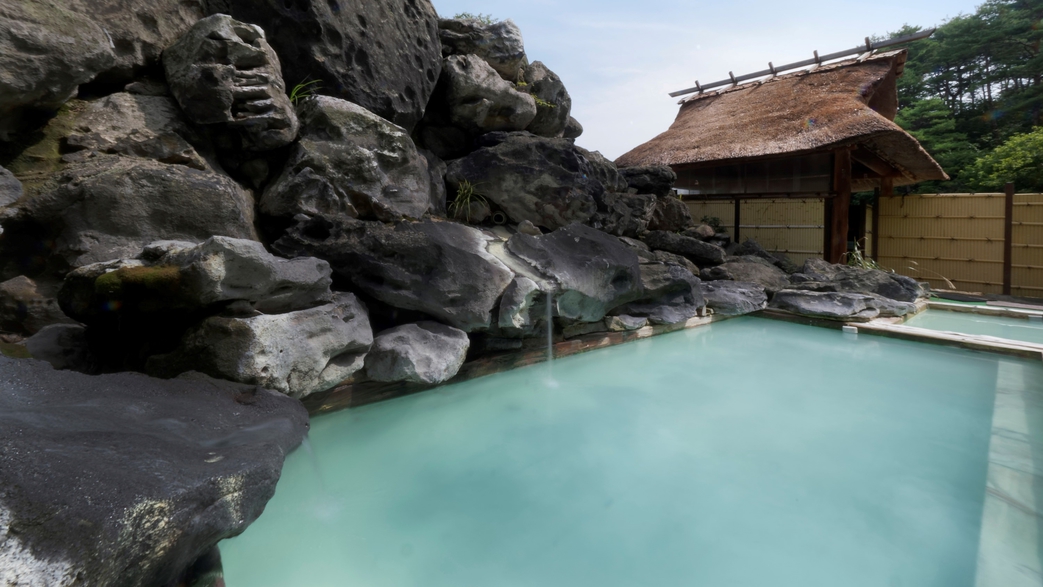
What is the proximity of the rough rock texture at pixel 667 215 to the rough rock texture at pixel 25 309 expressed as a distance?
8665 millimetres

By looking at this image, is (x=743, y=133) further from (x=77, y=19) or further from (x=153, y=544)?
(x=153, y=544)

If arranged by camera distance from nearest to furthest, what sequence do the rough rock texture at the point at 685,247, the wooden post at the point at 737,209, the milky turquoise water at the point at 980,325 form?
the milky turquoise water at the point at 980,325
the rough rock texture at the point at 685,247
the wooden post at the point at 737,209

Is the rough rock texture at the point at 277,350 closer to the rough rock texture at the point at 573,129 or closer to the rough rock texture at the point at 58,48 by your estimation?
the rough rock texture at the point at 58,48

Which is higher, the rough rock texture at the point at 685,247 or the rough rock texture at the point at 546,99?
the rough rock texture at the point at 546,99

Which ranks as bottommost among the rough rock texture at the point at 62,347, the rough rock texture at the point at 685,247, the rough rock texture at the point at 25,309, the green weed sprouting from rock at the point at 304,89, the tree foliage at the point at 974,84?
the rough rock texture at the point at 62,347

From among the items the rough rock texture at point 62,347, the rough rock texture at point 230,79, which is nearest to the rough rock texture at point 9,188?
the rough rock texture at point 62,347

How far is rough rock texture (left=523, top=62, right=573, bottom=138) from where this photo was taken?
7480mm

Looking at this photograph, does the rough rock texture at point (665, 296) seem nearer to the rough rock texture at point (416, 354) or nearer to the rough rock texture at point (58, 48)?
the rough rock texture at point (416, 354)

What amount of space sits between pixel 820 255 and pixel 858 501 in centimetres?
904

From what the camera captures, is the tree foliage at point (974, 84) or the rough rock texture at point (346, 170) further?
the tree foliage at point (974, 84)

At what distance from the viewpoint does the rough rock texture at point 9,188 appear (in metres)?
2.94

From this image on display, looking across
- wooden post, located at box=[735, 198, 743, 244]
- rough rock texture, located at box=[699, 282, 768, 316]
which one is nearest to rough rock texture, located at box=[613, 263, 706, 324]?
rough rock texture, located at box=[699, 282, 768, 316]

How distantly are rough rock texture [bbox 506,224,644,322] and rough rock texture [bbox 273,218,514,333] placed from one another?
756 mm

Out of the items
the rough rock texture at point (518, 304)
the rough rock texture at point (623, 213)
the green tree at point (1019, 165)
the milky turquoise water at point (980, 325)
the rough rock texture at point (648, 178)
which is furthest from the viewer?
the green tree at point (1019, 165)
